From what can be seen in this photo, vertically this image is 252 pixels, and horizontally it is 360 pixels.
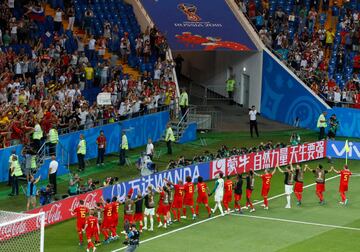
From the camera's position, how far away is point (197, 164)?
4375 cm

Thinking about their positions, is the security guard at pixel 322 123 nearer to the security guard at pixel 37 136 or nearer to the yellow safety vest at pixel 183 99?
the yellow safety vest at pixel 183 99

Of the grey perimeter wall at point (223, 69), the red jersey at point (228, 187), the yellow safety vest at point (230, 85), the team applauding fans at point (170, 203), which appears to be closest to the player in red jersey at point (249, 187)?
the team applauding fans at point (170, 203)

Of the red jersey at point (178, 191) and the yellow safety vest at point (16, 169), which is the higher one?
the yellow safety vest at point (16, 169)

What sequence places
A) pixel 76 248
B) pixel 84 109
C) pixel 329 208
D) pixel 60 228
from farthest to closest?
A: 1. pixel 84 109
2. pixel 329 208
3. pixel 60 228
4. pixel 76 248

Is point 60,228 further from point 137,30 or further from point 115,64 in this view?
point 137,30

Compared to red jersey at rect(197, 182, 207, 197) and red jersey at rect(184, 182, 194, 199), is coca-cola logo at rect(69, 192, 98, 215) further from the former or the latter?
red jersey at rect(197, 182, 207, 197)

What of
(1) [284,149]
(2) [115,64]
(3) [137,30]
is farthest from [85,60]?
(1) [284,149]

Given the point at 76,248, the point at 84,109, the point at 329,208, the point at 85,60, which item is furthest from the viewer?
the point at 85,60

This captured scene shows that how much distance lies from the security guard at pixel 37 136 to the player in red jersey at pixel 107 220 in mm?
8315

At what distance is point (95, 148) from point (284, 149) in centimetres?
891

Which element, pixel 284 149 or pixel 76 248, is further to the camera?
pixel 284 149

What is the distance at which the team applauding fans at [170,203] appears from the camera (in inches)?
1383

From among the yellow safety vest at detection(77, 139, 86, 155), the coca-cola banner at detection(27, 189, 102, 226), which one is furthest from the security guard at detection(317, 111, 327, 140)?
the coca-cola banner at detection(27, 189, 102, 226)

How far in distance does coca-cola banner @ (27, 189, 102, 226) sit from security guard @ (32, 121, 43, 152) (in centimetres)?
581
